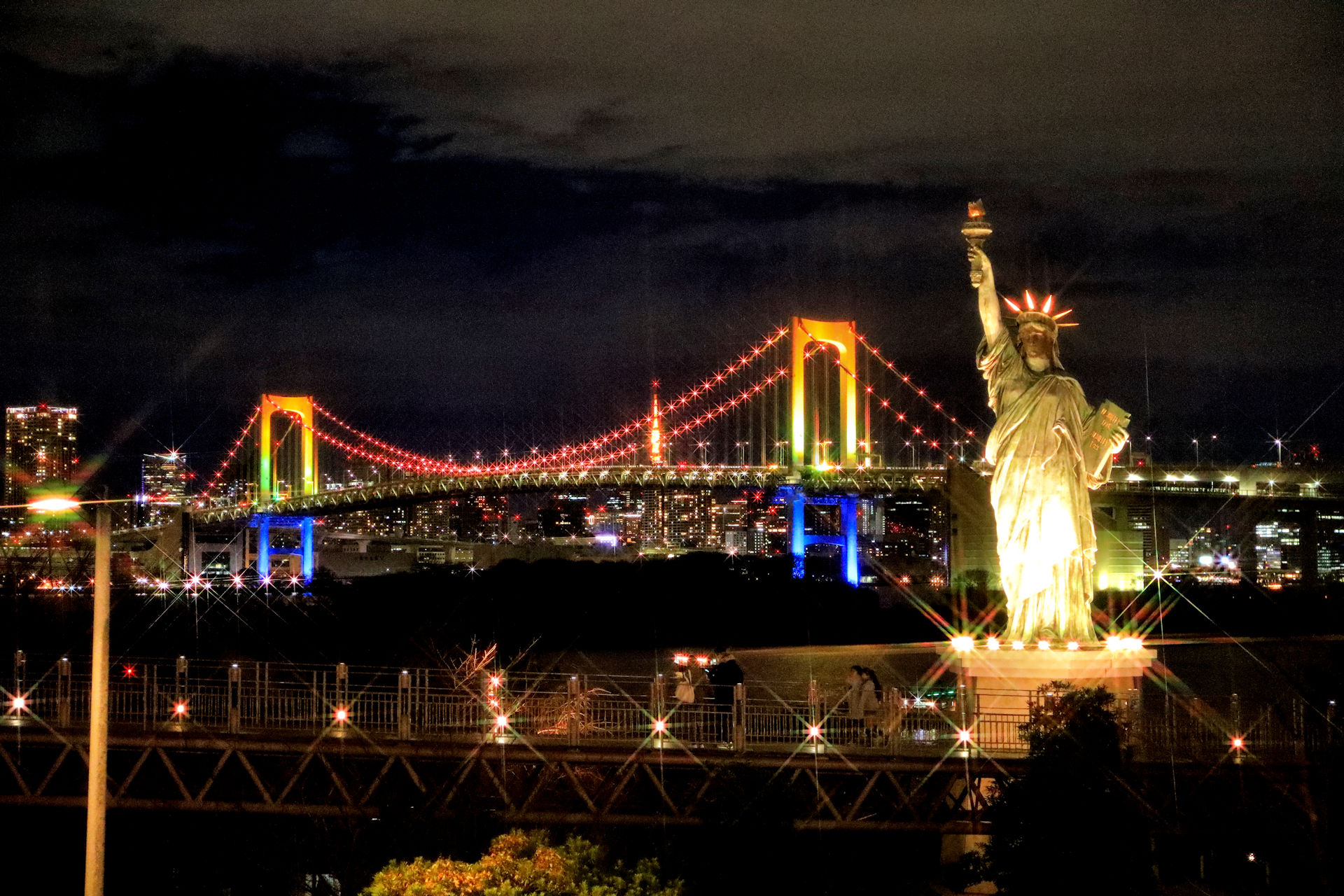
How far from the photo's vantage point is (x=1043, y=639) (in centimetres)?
1600

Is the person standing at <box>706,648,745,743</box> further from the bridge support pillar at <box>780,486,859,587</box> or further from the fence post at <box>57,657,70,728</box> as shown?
the bridge support pillar at <box>780,486,859,587</box>

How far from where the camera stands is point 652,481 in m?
62.8

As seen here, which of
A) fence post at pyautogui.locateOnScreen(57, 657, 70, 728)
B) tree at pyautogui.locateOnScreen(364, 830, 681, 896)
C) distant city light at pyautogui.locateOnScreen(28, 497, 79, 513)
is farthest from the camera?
fence post at pyautogui.locateOnScreen(57, 657, 70, 728)

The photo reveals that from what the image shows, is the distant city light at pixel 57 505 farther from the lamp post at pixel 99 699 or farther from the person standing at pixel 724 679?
the person standing at pixel 724 679

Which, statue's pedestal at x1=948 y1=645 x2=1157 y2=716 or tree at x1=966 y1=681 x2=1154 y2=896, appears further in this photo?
statue's pedestal at x1=948 y1=645 x2=1157 y2=716

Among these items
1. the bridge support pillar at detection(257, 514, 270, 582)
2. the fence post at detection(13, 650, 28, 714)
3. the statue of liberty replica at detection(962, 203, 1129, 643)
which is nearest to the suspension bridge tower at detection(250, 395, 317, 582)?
the bridge support pillar at detection(257, 514, 270, 582)

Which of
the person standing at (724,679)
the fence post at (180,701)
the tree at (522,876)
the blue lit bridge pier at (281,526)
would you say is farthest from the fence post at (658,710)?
the blue lit bridge pier at (281,526)

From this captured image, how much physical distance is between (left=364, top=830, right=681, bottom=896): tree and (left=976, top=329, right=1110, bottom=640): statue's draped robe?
636 cm

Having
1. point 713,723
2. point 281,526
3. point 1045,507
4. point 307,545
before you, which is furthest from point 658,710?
point 281,526

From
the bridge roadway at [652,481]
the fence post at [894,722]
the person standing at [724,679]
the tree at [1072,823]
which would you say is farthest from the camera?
the bridge roadway at [652,481]

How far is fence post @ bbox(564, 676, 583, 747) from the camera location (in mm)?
16594

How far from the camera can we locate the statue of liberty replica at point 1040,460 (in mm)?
16125

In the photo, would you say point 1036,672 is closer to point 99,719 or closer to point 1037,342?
point 1037,342

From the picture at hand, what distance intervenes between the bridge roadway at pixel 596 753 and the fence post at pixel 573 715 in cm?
3
